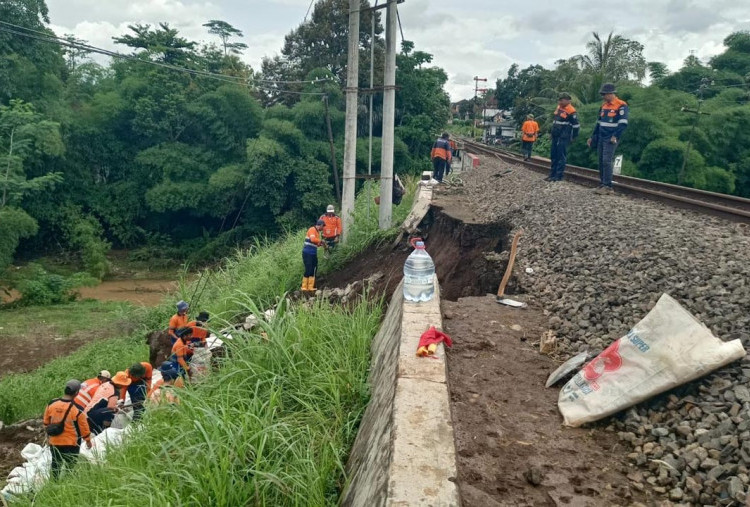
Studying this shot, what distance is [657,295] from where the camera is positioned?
4.32m

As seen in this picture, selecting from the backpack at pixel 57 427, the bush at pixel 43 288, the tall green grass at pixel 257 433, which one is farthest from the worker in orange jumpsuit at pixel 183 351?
the bush at pixel 43 288

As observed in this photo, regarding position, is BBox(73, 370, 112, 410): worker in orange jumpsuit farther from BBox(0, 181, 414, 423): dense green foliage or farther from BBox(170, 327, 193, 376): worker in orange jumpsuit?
BBox(0, 181, 414, 423): dense green foliage

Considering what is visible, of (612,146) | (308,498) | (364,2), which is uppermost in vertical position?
(364,2)

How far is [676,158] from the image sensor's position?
85.8ft

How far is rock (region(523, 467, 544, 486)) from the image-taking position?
2734 mm

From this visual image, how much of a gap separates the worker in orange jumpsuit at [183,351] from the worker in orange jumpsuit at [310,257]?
3795 millimetres

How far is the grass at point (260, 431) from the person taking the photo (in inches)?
120

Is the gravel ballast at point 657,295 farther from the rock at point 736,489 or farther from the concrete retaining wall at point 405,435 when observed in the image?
the concrete retaining wall at point 405,435

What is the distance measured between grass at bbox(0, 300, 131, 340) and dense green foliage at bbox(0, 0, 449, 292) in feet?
19.8

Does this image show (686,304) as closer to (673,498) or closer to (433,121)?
(673,498)

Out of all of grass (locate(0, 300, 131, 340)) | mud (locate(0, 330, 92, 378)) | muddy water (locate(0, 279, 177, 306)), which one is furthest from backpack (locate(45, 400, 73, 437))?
muddy water (locate(0, 279, 177, 306))

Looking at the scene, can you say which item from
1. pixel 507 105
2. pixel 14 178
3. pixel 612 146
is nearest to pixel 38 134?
pixel 14 178

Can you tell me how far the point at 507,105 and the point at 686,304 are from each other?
72.6 meters

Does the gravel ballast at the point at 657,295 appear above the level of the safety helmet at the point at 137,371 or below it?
above
